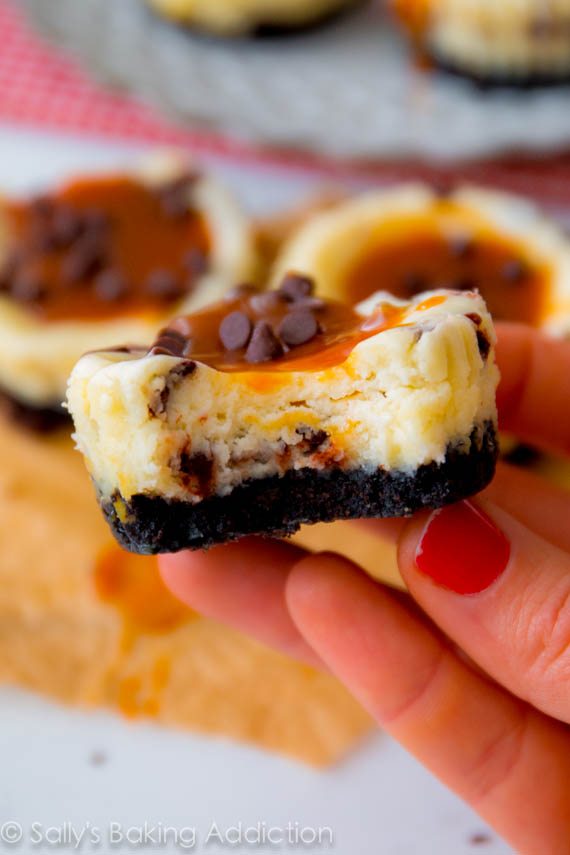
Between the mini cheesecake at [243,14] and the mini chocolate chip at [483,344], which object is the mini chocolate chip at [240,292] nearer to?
the mini chocolate chip at [483,344]

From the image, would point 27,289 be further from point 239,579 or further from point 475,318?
point 475,318

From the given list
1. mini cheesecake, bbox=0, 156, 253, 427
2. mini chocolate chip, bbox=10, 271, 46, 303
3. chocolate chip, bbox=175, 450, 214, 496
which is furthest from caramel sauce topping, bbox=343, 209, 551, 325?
chocolate chip, bbox=175, 450, 214, 496

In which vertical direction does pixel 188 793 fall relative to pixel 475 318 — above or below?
below

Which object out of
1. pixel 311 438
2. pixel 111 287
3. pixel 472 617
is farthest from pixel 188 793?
pixel 111 287

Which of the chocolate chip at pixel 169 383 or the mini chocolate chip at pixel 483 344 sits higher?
the mini chocolate chip at pixel 483 344

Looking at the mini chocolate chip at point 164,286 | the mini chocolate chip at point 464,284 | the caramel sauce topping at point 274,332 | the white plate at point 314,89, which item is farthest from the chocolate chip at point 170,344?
the white plate at point 314,89

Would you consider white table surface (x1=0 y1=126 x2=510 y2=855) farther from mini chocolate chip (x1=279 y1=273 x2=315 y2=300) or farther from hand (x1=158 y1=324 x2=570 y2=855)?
mini chocolate chip (x1=279 y1=273 x2=315 y2=300)

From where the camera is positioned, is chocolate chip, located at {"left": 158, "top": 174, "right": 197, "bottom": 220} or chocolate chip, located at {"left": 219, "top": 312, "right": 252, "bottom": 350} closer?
chocolate chip, located at {"left": 219, "top": 312, "right": 252, "bottom": 350}
